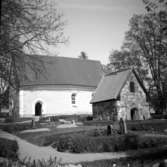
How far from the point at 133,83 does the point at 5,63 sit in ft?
73.9

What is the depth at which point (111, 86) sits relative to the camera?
3509 centimetres

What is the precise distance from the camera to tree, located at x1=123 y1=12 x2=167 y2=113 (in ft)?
132

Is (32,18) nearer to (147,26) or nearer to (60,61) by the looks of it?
(147,26)

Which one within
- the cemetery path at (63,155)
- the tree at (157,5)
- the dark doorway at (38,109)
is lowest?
the cemetery path at (63,155)

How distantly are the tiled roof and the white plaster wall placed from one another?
30.5ft

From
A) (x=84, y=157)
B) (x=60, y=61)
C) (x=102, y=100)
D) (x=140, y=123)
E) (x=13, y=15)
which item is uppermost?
(x=60, y=61)

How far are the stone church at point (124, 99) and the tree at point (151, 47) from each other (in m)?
8.24

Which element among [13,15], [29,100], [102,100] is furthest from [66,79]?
[13,15]

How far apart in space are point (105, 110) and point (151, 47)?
1450 cm

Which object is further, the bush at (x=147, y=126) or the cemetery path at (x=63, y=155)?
the bush at (x=147, y=126)

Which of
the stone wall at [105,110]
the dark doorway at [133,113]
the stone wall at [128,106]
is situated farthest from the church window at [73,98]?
the dark doorway at [133,113]

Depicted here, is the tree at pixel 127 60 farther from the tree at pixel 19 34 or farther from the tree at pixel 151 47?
the tree at pixel 19 34

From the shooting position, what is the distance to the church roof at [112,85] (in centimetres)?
3278

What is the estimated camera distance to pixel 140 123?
2477 centimetres
